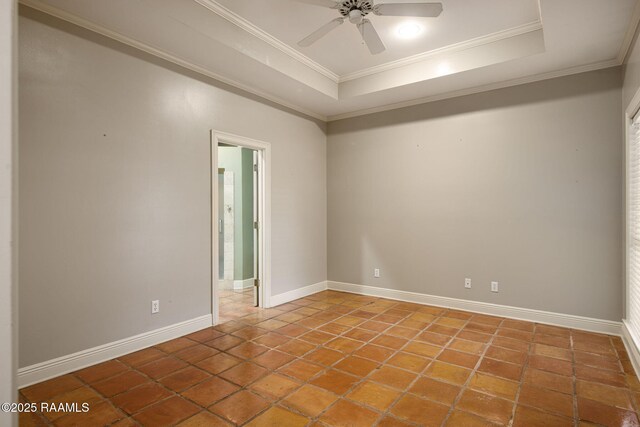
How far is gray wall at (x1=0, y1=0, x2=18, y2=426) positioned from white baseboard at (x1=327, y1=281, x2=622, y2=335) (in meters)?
4.39

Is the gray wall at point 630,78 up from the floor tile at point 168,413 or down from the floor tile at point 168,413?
up

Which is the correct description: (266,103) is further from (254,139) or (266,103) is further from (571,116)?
(571,116)

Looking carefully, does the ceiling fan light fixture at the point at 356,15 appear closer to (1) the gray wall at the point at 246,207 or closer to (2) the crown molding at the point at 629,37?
(2) the crown molding at the point at 629,37

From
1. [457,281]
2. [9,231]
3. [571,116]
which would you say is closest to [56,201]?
[9,231]

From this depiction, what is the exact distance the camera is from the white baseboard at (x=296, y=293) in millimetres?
4617

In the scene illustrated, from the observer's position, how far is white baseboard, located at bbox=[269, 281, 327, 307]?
15.1 ft

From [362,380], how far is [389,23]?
3.24 m

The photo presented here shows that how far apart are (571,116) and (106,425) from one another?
16.4 feet

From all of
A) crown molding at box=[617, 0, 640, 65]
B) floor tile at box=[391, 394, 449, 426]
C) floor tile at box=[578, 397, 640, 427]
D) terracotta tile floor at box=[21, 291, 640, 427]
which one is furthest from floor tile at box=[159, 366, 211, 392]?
crown molding at box=[617, 0, 640, 65]

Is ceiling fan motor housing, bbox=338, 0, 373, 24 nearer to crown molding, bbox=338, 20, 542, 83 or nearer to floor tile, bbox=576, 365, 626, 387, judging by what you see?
crown molding, bbox=338, 20, 542, 83

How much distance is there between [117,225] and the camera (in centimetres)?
296

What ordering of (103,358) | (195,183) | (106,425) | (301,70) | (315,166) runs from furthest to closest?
(315,166), (301,70), (195,183), (103,358), (106,425)

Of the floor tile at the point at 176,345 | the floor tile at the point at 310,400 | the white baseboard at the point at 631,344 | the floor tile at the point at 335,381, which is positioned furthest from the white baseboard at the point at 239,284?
the white baseboard at the point at 631,344

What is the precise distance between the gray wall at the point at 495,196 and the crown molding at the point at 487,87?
0.06 metres
